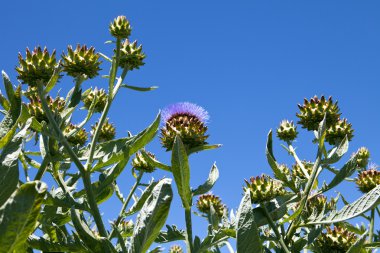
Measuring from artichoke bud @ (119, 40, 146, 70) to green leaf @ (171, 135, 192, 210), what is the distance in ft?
4.80

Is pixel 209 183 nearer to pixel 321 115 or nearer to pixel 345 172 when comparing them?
pixel 345 172

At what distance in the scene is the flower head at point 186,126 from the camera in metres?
2.82

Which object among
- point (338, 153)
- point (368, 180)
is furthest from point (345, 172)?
point (368, 180)

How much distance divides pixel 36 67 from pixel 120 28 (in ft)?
2.66

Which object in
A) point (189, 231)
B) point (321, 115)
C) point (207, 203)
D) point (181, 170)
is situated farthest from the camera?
point (207, 203)

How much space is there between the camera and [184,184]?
76.2 inches

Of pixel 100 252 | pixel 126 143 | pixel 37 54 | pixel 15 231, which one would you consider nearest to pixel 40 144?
pixel 37 54

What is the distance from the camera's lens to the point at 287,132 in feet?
13.9

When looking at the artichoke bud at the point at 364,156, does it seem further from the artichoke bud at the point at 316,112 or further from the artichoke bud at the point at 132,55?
the artichoke bud at the point at 132,55

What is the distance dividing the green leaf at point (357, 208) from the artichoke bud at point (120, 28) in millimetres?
1738

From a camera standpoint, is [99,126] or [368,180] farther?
[368,180]

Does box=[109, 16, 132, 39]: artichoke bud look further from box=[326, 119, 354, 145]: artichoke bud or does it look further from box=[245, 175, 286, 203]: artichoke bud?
box=[326, 119, 354, 145]: artichoke bud

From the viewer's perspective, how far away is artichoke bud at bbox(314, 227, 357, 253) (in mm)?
2982

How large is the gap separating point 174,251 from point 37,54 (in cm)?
325
